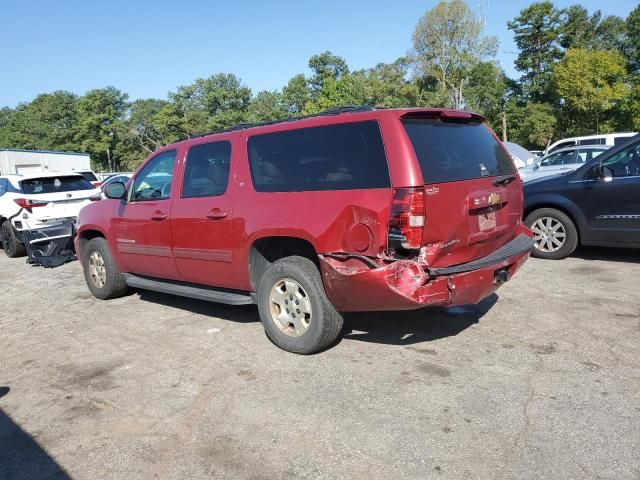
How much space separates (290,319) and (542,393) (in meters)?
1.97

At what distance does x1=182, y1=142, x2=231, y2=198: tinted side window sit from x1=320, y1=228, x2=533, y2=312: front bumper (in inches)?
57.8

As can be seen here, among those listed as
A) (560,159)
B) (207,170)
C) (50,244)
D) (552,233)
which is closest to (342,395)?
(207,170)

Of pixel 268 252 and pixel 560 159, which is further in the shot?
pixel 560 159

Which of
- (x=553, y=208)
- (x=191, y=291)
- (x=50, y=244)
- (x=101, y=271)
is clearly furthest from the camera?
(x=50, y=244)

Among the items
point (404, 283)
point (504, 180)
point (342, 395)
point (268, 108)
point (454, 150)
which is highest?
point (268, 108)

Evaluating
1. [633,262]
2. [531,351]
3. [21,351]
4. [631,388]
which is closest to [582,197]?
[633,262]

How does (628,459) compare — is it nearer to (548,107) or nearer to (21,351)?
(21,351)

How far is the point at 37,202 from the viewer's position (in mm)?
9641

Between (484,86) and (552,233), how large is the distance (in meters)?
46.8

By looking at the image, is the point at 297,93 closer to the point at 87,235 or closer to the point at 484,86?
the point at 484,86

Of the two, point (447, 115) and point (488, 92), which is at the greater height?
point (488, 92)

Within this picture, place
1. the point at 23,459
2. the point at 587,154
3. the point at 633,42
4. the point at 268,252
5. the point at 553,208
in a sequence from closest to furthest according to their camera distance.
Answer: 1. the point at 23,459
2. the point at 268,252
3. the point at 553,208
4. the point at 587,154
5. the point at 633,42

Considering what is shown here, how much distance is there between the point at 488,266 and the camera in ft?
12.9

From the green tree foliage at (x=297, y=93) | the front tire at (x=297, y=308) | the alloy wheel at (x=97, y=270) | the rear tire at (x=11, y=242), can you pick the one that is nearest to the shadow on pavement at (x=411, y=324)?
the front tire at (x=297, y=308)
